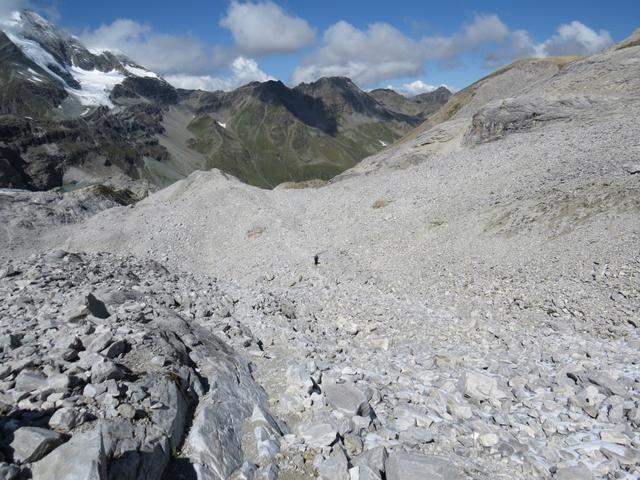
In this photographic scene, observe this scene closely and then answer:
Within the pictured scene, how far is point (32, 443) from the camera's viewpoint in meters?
6.64

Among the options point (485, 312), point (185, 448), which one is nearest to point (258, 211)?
point (485, 312)

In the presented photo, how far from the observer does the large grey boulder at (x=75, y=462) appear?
6227 mm

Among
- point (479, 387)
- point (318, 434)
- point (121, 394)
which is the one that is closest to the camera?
point (121, 394)

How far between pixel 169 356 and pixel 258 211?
22785 mm

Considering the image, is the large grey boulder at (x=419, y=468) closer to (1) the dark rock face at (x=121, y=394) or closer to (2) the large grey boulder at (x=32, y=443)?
(1) the dark rock face at (x=121, y=394)

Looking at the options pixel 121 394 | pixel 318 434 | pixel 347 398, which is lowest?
pixel 318 434

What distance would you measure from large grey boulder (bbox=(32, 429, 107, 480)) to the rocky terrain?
28 millimetres

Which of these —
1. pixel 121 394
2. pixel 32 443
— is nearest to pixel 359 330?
pixel 121 394

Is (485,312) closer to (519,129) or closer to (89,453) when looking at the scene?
(89,453)

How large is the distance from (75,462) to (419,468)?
5.91 meters

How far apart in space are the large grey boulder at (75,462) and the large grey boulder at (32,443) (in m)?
0.17

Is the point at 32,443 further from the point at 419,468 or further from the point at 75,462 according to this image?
the point at 419,468

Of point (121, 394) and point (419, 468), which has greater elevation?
point (121, 394)

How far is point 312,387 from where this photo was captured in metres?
11.7
